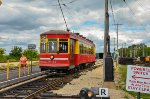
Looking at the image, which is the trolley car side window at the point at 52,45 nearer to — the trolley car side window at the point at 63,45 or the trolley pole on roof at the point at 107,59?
the trolley car side window at the point at 63,45

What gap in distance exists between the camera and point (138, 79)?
1058 cm

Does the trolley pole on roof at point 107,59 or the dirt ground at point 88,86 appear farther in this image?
the trolley pole on roof at point 107,59

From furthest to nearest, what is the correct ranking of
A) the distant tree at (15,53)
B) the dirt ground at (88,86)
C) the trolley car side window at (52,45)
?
the distant tree at (15,53), the trolley car side window at (52,45), the dirt ground at (88,86)

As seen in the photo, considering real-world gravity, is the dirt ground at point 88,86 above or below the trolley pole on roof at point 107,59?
below

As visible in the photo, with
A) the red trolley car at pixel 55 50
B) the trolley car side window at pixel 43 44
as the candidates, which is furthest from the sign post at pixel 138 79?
the trolley car side window at pixel 43 44

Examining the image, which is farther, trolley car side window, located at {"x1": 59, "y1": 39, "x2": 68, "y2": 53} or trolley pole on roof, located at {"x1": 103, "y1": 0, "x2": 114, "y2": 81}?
trolley car side window, located at {"x1": 59, "y1": 39, "x2": 68, "y2": 53}

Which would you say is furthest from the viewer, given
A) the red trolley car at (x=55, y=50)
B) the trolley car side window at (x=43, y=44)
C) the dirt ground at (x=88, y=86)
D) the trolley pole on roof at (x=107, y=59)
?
the trolley car side window at (x=43, y=44)

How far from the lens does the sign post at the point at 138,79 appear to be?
1051 cm

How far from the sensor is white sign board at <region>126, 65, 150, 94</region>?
10.5m

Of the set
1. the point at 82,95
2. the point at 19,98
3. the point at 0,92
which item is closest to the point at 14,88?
the point at 0,92

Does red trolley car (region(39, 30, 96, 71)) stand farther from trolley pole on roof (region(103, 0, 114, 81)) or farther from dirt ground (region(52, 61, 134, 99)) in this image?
trolley pole on roof (region(103, 0, 114, 81))

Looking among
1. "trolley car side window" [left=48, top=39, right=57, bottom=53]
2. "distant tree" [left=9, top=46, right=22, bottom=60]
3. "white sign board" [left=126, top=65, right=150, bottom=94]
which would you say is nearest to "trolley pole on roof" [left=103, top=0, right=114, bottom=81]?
"trolley car side window" [left=48, top=39, right=57, bottom=53]

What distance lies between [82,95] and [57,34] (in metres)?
18.0

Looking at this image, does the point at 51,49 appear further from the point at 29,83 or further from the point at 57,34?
the point at 29,83
